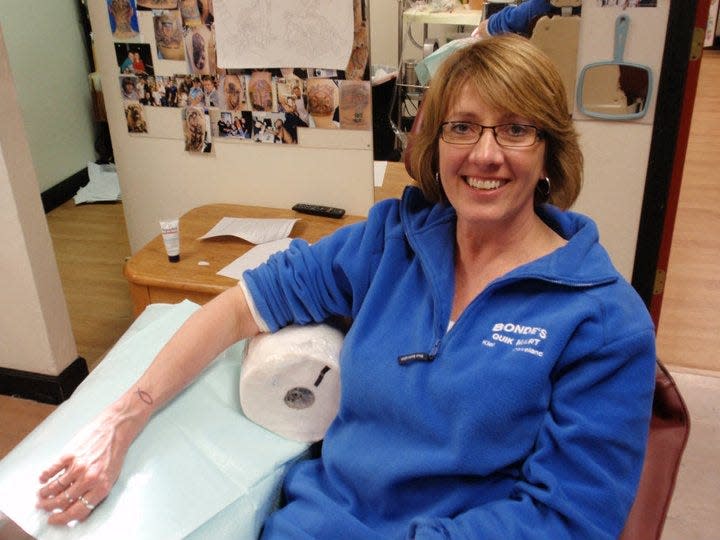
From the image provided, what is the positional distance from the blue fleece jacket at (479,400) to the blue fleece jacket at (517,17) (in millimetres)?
878

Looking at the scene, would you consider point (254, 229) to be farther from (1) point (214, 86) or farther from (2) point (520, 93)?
(2) point (520, 93)

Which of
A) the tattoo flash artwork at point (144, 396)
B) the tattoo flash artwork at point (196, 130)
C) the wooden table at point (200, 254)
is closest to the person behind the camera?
the tattoo flash artwork at point (144, 396)

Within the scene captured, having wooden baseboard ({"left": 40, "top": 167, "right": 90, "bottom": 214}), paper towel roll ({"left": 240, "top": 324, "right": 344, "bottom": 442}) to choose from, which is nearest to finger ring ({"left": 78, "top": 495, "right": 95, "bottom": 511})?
paper towel roll ({"left": 240, "top": 324, "right": 344, "bottom": 442})

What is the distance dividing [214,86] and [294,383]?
1195 millimetres

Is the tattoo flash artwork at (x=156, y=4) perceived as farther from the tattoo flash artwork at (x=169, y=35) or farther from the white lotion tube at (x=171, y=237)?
the white lotion tube at (x=171, y=237)

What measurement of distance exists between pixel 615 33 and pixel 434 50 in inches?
18.6

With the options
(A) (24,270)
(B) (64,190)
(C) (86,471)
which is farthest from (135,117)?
(B) (64,190)

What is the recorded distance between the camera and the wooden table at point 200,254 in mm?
1782

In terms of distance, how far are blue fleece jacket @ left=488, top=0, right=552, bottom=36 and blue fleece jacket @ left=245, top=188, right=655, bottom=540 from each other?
2.88 feet

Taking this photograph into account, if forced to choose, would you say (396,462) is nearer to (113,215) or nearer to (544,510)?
(544,510)

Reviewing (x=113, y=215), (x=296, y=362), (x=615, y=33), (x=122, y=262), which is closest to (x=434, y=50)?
(x=615, y=33)

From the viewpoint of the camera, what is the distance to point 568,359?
981mm

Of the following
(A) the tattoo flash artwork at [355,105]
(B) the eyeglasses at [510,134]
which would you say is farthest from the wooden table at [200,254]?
(B) the eyeglasses at [510,134]

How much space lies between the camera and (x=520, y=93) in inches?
40.4
